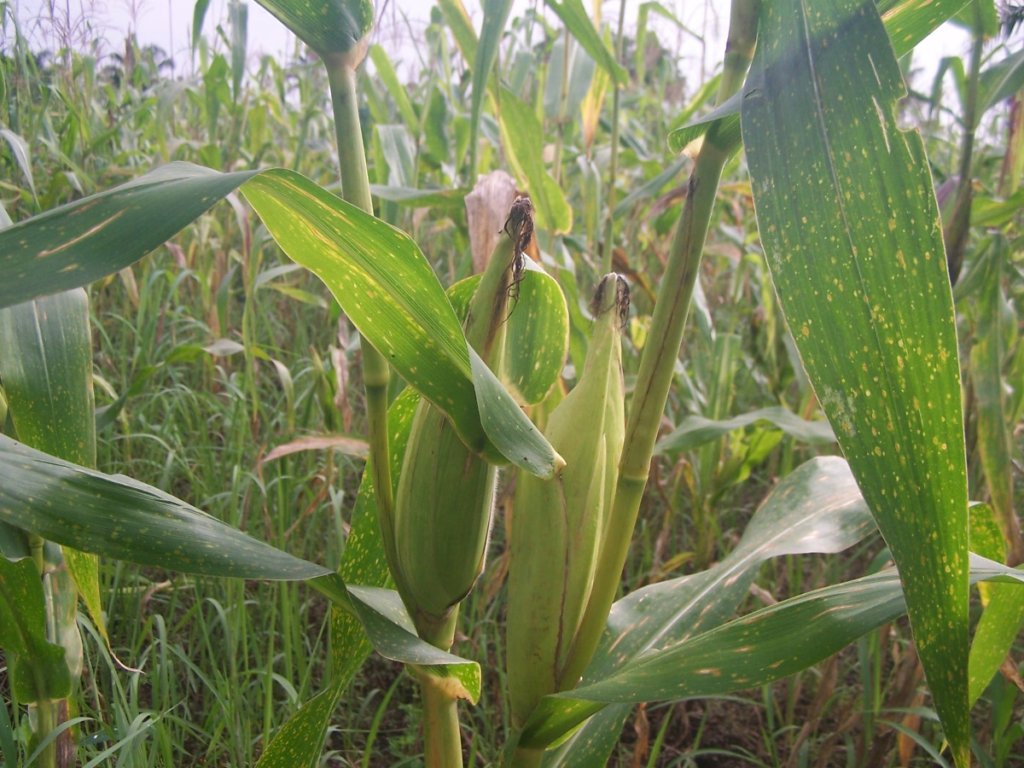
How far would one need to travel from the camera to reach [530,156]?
56.4 inches

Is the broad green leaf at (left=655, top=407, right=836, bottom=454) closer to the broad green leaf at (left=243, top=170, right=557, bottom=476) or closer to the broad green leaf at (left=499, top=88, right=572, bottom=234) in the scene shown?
the broad green leaf at (left=499, top=88, right=572, bottom=234)

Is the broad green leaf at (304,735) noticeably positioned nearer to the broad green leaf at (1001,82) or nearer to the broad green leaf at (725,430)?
the broad green leaf at (725,430)

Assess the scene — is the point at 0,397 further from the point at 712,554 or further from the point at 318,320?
the point at 318,320

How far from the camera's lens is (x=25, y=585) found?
2.49 feet

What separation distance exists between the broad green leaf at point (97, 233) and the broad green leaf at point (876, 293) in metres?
0.34

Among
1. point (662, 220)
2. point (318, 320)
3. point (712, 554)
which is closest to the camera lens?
point (712, 554)

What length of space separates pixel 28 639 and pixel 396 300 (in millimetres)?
525

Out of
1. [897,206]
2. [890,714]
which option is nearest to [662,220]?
[890,714]

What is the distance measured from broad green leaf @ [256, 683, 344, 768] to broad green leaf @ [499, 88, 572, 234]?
36.1 inches

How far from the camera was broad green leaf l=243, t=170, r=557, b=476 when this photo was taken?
557 millimetres

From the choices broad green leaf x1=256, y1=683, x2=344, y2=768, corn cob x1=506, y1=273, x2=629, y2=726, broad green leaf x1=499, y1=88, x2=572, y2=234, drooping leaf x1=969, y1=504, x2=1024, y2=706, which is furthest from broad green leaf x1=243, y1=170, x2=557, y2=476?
broad green leaf x1=499, y1=88, x2=572, y2=234

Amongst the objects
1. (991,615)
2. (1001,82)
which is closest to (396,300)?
(991,615)

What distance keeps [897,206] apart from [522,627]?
47 centimetres

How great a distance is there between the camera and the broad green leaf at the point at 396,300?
56 cm
